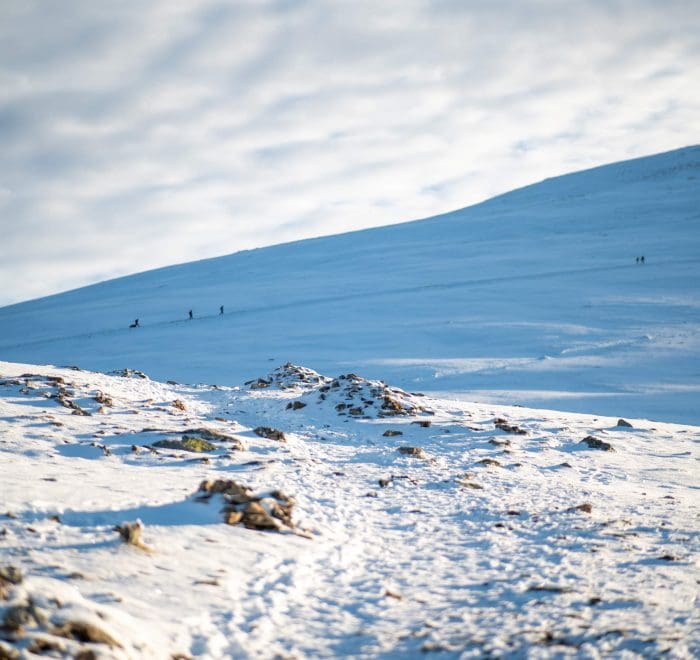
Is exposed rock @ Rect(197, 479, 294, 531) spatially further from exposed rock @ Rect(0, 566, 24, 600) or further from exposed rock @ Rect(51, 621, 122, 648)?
exposed rock @ Rect(51, 621, 122, 648)

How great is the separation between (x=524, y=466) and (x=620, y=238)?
1652 inches

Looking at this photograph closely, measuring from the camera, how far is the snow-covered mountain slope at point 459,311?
2112cm

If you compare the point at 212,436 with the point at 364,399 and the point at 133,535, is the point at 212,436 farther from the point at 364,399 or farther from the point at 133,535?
the point at 364,399

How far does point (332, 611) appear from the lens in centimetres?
444

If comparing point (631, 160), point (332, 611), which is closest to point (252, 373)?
point (332, 611)

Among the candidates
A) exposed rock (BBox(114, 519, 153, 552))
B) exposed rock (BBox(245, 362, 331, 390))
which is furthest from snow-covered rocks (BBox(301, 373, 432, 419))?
exposed rock (BBox(114, 519, 153, 552))

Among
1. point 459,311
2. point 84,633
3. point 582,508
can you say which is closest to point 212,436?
point 582,508

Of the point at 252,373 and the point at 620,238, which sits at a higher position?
the point at 620,238

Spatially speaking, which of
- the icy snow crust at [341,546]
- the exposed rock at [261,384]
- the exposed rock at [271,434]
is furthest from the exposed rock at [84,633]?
the exposed rock at [261,384]

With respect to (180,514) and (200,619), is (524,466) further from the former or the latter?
(200,619)

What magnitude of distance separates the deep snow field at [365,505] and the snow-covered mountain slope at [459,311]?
292mm

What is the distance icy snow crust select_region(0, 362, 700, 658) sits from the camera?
392 centimetres

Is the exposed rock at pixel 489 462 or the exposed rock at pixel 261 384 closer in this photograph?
the exposed rock at pixel 489 462

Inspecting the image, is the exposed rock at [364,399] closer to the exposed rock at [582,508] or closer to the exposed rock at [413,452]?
the exposed rock at [413,452]
